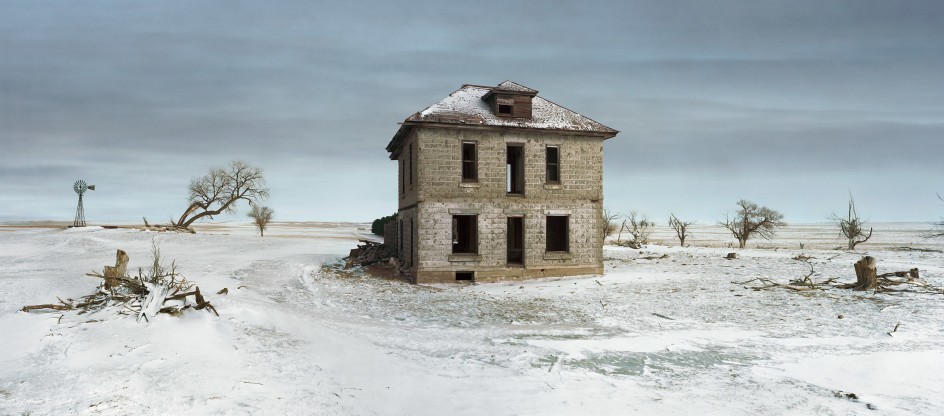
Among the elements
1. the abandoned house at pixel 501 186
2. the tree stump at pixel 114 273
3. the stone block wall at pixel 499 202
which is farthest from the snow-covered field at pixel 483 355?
the abandoned house at pixel 501 186

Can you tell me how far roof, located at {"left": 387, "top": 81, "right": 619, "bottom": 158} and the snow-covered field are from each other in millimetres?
7573

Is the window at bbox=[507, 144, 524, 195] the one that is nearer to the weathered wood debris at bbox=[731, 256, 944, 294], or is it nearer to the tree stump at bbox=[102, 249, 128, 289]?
the weathered wood debris at bbox=[731, 256, 944, 294]

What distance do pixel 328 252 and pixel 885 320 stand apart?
27.3 meters

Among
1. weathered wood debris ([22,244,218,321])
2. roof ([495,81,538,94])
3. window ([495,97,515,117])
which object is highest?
roof ([495,81,538,94])

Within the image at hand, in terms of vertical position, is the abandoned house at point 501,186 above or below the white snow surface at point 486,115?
below

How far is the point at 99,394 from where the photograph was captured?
6.59 meters

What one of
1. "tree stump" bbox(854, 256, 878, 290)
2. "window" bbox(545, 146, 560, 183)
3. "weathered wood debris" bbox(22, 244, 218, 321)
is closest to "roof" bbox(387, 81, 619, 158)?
"window" bbox(545, 146, 560, 183)

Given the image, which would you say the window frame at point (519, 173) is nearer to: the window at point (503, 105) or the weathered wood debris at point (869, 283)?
the window at point (503, 105)

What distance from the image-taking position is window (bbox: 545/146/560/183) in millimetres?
22562

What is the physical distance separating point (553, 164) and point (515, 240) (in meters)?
4.57

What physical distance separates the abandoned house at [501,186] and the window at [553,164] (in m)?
0.05

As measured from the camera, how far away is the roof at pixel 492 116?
21.1 m

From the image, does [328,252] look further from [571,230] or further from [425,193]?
[571,230]

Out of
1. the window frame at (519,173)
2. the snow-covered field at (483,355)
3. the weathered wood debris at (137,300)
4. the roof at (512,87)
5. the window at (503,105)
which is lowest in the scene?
the snow-covered field at (483,355)
